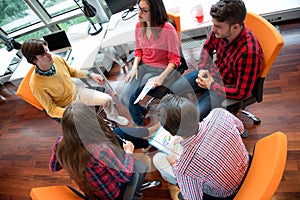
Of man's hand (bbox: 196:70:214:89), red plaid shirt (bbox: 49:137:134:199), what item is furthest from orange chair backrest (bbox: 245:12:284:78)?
red plaid shirt (bbox: 49:137:134:199)

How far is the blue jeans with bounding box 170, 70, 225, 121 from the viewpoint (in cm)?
157

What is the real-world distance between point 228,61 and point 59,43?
1870 mm

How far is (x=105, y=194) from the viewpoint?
1221mm

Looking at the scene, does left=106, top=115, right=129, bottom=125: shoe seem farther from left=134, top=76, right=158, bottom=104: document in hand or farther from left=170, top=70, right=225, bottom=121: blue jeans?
left=170, top=70, right=225, bottom=121: blue jeans

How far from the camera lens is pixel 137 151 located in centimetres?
207

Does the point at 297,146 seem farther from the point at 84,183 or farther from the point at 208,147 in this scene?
the point at 84,183

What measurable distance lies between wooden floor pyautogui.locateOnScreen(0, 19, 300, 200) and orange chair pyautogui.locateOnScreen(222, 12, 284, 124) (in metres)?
0.57

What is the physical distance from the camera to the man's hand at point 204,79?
5.24 feet

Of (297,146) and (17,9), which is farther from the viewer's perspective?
(17,9)

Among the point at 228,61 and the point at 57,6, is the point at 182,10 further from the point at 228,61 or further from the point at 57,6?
the point at 57,6

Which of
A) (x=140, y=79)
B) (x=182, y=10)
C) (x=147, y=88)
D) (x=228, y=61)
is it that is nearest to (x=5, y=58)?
(x=140, y=79)

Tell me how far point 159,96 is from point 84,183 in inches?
39.4

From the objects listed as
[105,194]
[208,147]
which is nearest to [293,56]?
[208,147]

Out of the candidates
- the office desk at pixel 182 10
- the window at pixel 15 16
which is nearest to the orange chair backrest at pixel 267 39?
the office desk at pixel 182 10
